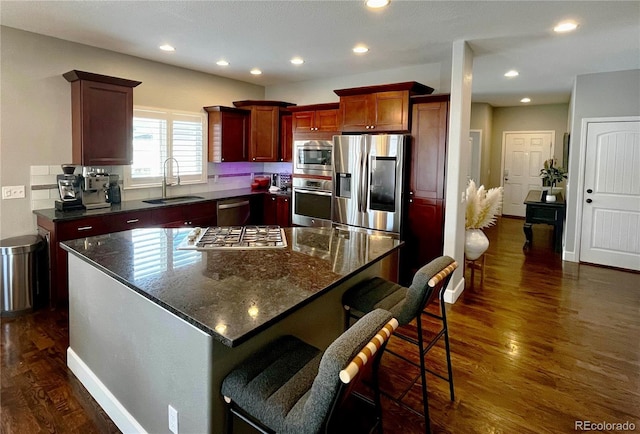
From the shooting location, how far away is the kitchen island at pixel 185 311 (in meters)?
1.55

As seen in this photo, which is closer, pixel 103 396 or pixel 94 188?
pixel 103 396

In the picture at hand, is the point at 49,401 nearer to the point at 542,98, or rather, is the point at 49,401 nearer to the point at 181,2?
the point at 181,2

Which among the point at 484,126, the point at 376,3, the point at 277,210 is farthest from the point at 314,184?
the point at 484,126

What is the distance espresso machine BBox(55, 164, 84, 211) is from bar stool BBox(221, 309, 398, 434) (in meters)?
3.22

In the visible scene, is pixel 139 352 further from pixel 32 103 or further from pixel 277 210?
pixel 277 210

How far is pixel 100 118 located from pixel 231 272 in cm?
310

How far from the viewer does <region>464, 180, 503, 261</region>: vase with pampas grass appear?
4.47 m

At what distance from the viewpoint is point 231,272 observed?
198cm

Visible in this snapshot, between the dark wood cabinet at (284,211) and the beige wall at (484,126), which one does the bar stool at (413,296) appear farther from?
the beige wall at (484,126)

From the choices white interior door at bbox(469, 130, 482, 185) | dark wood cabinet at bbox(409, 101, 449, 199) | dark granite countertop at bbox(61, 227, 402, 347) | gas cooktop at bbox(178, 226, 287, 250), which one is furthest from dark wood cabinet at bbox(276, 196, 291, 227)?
white interior door at bbox(469, 130, 482, 185)

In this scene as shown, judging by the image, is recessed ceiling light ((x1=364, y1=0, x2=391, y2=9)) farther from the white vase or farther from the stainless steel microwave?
the white vase

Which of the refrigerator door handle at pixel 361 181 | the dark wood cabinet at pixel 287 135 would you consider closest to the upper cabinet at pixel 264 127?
the dark wood cabinet at pixel 287 135

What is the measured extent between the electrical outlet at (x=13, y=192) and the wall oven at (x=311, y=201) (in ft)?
10.1
